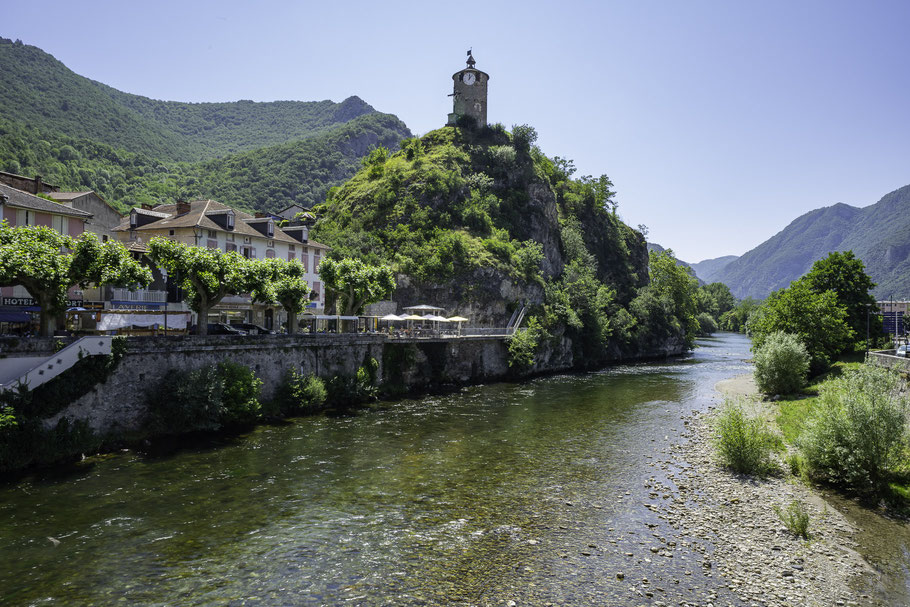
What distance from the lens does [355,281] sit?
166 feet

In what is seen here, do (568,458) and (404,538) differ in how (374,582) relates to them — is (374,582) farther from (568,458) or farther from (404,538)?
(568,458)

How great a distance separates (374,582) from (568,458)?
1557cm

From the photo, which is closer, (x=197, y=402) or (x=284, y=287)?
(x=197, y=402)

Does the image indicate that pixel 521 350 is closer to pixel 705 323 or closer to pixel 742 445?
pixel 742 445

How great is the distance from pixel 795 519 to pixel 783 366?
28.6 meters

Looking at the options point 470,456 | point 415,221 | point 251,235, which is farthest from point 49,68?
point 470,456

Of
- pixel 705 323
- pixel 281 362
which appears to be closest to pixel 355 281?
pixel 281 362

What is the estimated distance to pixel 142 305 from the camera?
42.6 meters

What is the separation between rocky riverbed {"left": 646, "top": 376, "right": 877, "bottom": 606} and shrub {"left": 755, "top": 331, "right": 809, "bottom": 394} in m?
Result: 21.5

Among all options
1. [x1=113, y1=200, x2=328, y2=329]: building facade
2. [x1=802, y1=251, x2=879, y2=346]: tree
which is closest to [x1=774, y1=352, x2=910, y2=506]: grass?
[x1=802, y1=251, x2=879, y2=346]: tree

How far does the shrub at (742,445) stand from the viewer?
83.3ft

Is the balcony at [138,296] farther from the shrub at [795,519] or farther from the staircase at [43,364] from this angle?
the shrub at [795,519]

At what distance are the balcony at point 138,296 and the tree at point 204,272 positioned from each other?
8563 millimetres

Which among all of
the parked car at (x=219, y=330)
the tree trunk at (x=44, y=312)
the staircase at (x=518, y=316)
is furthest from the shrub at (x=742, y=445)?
the staircase at (x=518, y=316)
